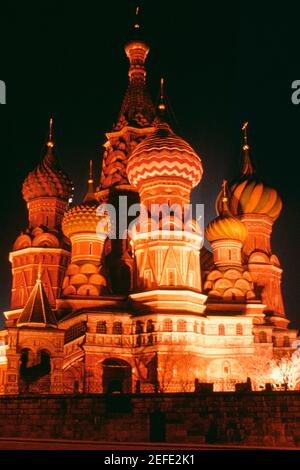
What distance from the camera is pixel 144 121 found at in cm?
5366

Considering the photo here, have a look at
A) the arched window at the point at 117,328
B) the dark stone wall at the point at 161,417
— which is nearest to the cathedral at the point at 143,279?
the arched window at the point at 117,328

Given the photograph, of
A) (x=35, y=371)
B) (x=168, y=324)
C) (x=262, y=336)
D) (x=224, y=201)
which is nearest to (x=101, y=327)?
(x=168, y=324)

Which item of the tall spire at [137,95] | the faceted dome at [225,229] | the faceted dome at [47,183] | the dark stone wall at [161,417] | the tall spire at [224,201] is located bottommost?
the dark stone wall at [161,417]

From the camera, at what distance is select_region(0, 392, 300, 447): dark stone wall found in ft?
74.3

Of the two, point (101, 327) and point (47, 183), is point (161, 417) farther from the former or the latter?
point (47, 183)

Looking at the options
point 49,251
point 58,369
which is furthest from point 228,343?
point 49,251

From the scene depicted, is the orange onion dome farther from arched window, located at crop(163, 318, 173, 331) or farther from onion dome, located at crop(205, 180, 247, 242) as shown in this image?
arched window, located at crop(163, 318, 173, 331)

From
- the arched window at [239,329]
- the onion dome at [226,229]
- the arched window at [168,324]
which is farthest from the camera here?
the onion dome at [226,229]

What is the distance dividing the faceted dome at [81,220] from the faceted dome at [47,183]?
612cm

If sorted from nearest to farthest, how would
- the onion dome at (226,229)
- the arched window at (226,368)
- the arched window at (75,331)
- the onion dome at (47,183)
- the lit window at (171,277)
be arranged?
the arched window at (75,331) → the lit window at (171,277) → the arched window at (226,368) → the onion dome at (226,229) → the onion dome at (47,183)

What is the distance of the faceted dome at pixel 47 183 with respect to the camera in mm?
52375

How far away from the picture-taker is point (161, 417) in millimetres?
23719

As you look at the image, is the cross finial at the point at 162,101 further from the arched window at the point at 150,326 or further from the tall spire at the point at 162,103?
the arched window at the point at 150,326

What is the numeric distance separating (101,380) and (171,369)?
3815 millimetres
